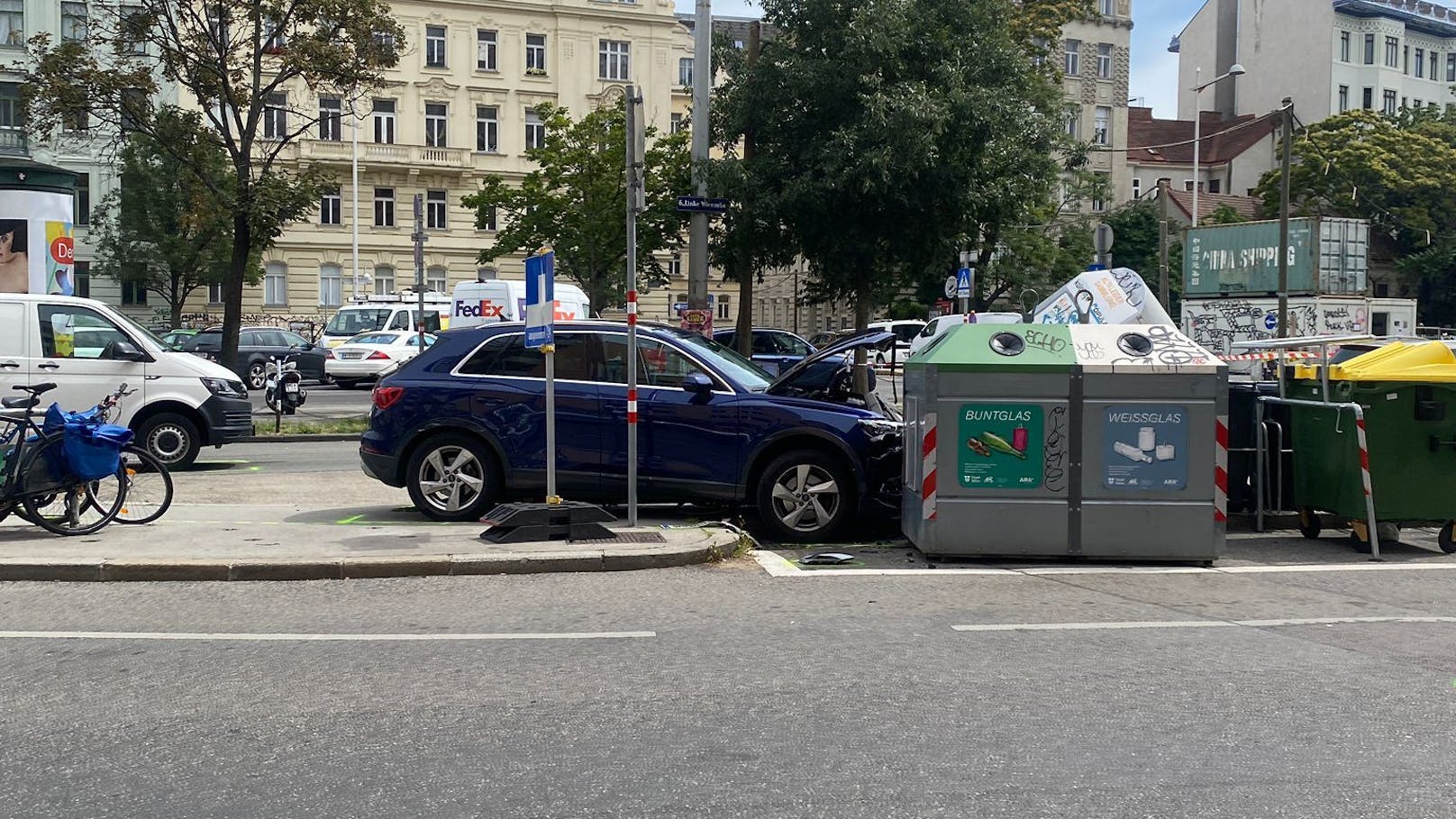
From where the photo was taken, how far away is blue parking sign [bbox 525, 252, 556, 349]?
9836mm

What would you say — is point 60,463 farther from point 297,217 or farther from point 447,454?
point 297,217

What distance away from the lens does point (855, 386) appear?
37.9ft

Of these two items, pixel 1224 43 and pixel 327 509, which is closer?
pixel 327 509

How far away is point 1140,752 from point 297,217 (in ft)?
59.6

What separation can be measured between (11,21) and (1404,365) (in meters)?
54.7

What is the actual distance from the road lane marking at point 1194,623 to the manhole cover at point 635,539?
300 centimetres

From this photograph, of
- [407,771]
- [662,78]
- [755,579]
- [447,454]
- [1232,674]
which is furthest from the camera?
[662,78]

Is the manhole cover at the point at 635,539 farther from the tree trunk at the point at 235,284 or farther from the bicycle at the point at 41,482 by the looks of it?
the tree trunk at the point at 235,284

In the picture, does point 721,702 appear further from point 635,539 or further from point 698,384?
point 698,384

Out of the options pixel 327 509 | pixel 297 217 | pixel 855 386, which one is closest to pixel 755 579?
pixel 855 386

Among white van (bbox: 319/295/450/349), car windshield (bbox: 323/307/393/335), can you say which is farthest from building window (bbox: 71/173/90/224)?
car windshield (bbox: 323/307/393/335)

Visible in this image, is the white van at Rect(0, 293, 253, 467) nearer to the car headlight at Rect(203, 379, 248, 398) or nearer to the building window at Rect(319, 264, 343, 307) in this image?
the car headlight at Rect(203, 379, 248, 398)

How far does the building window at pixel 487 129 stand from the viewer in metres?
59.0

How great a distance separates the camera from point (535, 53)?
59281 mm
